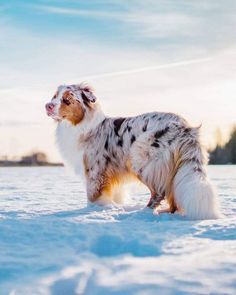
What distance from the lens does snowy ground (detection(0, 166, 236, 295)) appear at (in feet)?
9.04

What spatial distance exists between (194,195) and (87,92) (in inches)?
97.0

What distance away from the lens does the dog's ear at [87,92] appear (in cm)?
699

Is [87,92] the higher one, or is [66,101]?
[87,92]

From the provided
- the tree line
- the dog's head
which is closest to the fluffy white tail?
the dog's head

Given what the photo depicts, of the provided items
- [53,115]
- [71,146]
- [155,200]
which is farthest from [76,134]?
[155,200]

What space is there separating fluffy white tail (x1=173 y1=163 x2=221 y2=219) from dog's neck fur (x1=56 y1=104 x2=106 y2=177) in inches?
69.2

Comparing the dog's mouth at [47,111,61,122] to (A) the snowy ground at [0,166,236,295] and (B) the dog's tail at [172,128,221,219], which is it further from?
(A) the snowy ground at [0,166,236,295]

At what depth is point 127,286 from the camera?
2.73 m

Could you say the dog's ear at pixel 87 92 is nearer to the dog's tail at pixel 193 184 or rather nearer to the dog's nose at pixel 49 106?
the dog's nose at pixel 49 106

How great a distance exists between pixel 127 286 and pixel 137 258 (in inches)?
23.7

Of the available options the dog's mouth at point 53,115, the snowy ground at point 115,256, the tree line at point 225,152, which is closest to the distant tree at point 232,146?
the tree line at point 225,152

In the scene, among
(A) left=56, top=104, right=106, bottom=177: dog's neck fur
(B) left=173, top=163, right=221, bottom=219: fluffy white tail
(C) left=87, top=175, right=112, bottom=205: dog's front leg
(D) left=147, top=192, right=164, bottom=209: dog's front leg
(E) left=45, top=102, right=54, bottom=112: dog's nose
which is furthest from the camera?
(A) left=56, top=104, right=106, bottom=177: dog's neck fur

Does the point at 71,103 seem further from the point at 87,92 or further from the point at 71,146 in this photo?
the point at 71,146

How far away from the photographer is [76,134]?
6988mm
